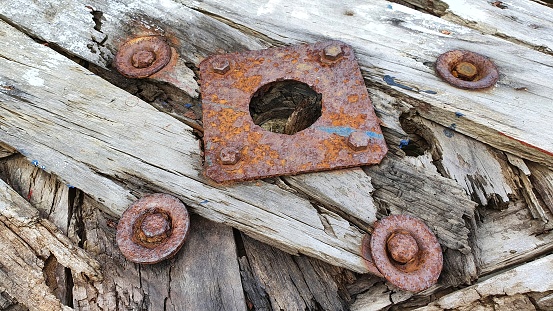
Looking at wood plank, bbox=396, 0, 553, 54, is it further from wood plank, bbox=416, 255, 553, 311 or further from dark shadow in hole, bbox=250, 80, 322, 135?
wood plank, bbox=416, 255, 553, 311

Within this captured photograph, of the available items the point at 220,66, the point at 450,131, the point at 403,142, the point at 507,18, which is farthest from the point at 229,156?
the point at 507,18

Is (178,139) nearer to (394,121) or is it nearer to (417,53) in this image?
(394,121)

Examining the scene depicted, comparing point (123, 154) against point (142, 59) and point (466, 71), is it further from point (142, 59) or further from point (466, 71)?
point (466, 71)

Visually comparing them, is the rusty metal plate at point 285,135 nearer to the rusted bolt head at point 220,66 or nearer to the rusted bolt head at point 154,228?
the rusted bolt head at point 220,66

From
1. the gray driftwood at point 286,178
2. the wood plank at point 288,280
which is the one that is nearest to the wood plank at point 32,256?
A: the gray driftwood at point 286,178

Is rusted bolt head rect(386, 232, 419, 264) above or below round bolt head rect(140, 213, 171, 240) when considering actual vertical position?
above

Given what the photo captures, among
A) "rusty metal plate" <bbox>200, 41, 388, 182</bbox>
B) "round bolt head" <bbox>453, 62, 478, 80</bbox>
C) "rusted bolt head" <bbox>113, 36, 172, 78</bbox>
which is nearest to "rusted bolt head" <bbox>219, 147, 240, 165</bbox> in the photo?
"rusty metal plate" <bbox>200, 41, 388, 182</bbox>

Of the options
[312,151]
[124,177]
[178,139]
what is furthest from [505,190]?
[124,177]

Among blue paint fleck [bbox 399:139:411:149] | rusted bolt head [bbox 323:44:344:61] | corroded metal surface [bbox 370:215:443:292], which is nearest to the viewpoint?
corroded metal surface [bbox 370:215:443:292]
